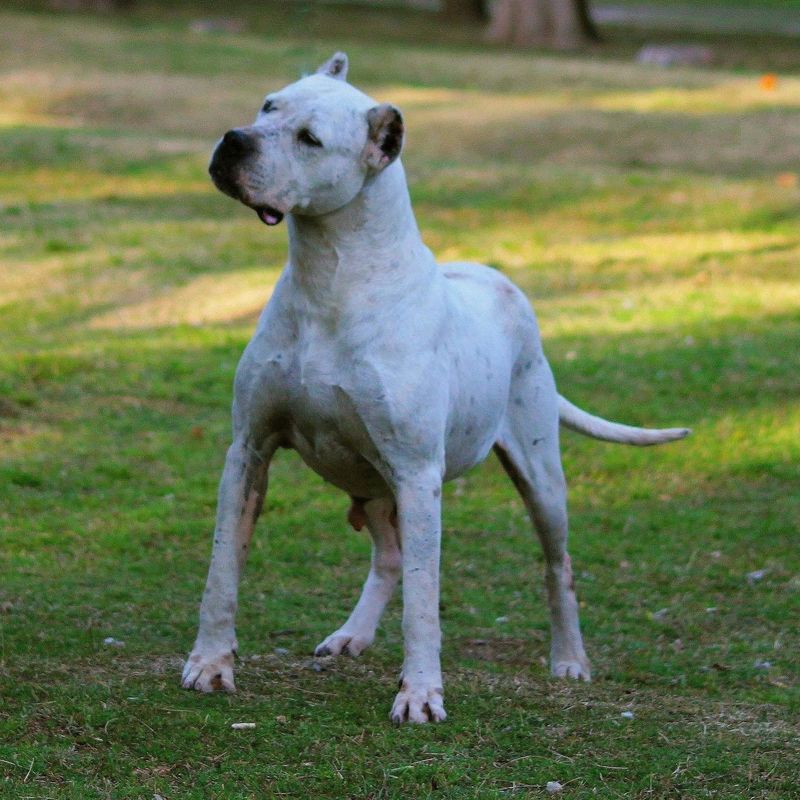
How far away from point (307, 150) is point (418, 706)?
70.7 inches

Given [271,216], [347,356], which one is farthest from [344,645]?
[271,216]

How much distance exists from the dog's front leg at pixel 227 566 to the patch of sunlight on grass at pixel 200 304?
7.10 meters

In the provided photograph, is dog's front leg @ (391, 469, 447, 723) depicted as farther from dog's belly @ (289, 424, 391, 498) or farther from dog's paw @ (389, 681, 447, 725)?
dog's belly @ (289, 424, 391, 498)

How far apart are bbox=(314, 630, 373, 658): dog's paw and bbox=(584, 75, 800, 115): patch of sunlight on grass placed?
1523cm

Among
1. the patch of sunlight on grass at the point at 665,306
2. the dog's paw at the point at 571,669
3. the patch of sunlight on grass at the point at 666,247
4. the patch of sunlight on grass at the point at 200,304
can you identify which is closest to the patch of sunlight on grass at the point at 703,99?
the patch of sunlight on grass at the point at 666,247

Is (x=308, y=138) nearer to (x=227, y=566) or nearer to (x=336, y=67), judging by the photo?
(x=336, y=67)

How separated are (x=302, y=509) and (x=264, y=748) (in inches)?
163

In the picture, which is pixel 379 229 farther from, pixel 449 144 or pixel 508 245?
pixel 449 144

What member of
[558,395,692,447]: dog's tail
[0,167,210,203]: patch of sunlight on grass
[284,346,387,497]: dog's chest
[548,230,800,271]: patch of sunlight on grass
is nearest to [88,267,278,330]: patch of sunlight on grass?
[548,230,800,271]: patch of sunlight on grass

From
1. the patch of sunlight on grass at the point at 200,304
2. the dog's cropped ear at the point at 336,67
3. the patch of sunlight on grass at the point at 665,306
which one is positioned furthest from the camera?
the patch of sunlight on grass at the point at 200,304

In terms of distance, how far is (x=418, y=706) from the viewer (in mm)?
5016

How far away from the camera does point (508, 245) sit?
1481 centimetres

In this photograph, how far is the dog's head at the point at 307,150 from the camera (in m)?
4.81

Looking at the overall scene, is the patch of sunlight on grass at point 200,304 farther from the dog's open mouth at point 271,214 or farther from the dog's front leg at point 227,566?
the dog's open mouth at point 271,214
